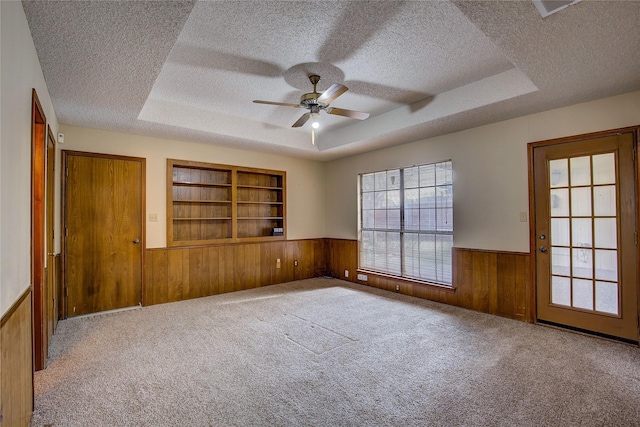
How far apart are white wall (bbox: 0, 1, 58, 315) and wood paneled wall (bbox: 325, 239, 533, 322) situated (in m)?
4.42

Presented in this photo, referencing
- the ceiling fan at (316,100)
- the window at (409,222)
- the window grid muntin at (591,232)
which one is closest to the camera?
the ceiling fan at (316,100)

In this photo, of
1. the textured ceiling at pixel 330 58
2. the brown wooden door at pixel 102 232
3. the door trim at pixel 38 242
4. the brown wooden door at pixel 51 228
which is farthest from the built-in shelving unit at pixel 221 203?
the door trim at pixel 38 242

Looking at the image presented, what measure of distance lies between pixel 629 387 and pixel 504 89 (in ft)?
8.84

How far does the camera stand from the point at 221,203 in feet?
17.2

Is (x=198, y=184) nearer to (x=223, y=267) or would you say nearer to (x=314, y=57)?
(x=223, y=267)

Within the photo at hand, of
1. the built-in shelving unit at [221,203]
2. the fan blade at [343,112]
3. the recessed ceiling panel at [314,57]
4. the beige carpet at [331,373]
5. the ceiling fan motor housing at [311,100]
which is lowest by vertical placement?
the beige carpet at [331,373]

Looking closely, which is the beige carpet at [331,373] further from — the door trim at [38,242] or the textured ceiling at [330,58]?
the textured ceiling at [330,58]

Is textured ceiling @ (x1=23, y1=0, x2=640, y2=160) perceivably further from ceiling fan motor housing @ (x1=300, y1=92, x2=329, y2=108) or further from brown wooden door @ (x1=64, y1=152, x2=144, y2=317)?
brown wooden door @ (x1=64, y1=152, x2=144, y2=317)

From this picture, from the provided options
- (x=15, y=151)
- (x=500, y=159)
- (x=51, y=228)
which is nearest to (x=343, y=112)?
(x=500, y=159)

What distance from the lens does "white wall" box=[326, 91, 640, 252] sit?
3215mm

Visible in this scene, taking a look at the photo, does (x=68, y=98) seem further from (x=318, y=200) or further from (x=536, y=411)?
(x=536, y=411)

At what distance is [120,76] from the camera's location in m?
2.69

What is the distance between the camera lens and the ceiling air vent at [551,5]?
1729 millimetres

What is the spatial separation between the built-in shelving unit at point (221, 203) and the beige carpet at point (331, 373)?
1527 mm
